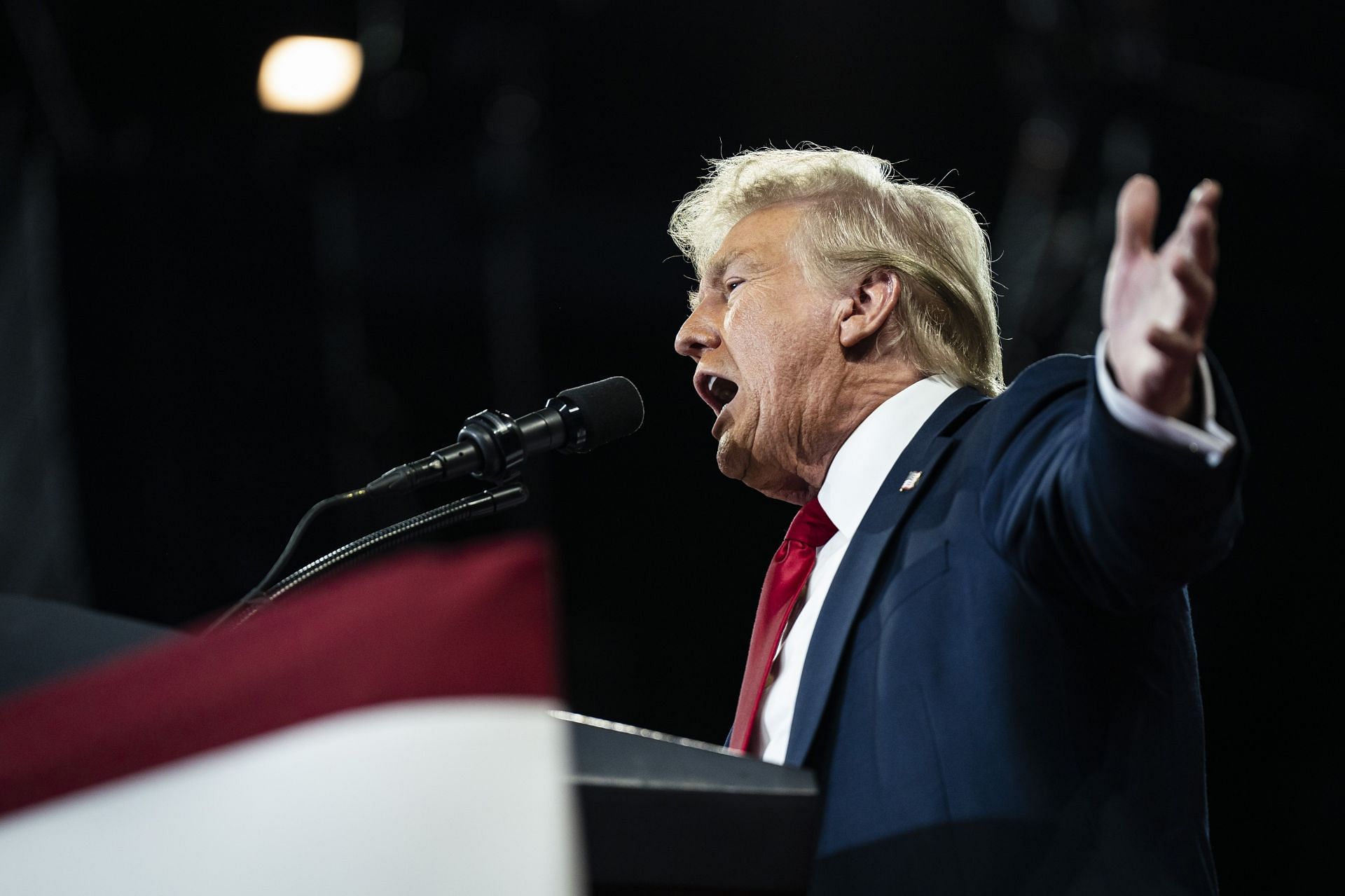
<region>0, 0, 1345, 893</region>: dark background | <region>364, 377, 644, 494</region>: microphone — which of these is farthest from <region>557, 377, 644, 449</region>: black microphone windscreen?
<region>0, 0, 1345, 893</region>: dark background

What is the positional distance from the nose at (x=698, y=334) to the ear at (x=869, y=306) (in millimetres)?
217

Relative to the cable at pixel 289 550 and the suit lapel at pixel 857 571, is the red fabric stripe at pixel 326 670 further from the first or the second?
the suit lapel at pixel 857 571

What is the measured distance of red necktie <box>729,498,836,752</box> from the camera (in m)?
1.62

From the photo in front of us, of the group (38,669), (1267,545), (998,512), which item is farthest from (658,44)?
(38,669)

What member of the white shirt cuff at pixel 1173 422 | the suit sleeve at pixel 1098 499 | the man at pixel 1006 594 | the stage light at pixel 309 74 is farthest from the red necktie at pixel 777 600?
the stage light at pixel 309 74

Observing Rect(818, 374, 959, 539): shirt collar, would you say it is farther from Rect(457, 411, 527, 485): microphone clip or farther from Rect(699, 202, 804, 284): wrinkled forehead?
Rect(457, 411, 527, 485): microphone clip

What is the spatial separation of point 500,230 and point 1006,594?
248cm

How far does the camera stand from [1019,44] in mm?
3312

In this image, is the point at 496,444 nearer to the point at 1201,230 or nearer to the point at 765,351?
the point at 765,351

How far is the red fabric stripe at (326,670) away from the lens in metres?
0.56

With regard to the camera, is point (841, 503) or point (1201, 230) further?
point (841, 503)

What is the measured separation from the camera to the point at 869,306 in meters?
1.92

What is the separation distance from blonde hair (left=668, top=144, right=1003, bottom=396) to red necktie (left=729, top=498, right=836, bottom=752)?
0.97ft

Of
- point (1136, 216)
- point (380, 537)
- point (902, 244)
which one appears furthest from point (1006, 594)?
point (902, 244)
